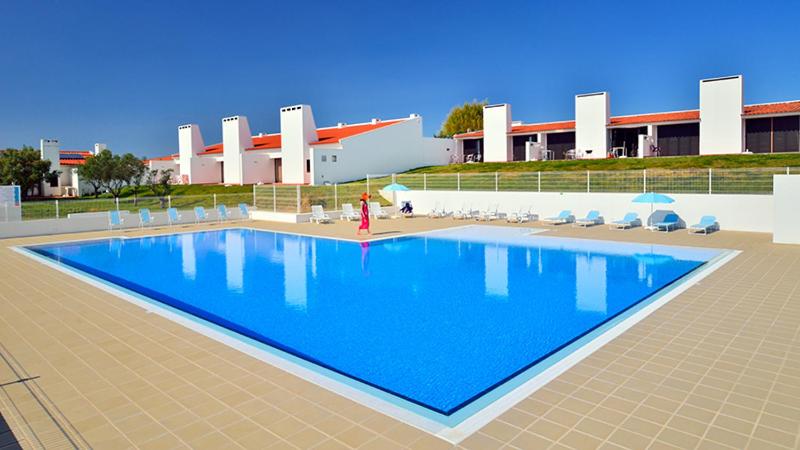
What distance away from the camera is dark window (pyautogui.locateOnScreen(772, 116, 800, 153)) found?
26938 mm

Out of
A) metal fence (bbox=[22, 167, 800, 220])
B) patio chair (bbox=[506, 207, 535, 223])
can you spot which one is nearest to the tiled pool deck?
metal fence (bbox=[22, 167, 800, 220])

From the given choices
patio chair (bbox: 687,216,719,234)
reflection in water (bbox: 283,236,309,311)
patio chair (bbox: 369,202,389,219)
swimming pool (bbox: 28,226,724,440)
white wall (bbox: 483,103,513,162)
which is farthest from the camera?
white wall (bbox: 483,103,513,162)

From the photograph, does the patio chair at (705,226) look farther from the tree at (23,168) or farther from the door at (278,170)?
the tree at (23,168)

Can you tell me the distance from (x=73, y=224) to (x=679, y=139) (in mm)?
30734

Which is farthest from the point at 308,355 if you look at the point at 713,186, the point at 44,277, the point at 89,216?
the point at 89,216

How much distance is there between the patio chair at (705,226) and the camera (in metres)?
16.5

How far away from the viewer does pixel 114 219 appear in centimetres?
2083

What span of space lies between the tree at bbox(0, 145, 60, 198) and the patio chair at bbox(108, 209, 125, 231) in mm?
22623

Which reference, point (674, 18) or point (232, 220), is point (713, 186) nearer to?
point (674, 18)

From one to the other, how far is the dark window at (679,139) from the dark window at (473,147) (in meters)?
12.4

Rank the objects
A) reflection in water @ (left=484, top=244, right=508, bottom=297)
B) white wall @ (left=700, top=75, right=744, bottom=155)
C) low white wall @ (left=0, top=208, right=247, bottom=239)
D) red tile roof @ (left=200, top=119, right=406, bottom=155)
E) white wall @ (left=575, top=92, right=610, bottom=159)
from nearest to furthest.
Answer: reflection in water @ (left=484, top=244, right=508, bottom=297), low white wall @ (left=0, top=208, right=247, bottom=239), white wall @ (left=700, top=75, right=744, bottom=155), white wall @ (left=575, top=92, right=610, bottom=159), red tile roof @ (left=200, top=119, right=406, bottom=155)

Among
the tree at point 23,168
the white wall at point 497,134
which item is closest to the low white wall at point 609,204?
the white wall at point 497,134

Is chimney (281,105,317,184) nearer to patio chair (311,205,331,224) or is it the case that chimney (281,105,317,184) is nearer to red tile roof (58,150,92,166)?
patio chair (311,205,331,224)

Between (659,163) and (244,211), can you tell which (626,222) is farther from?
(244,211)
